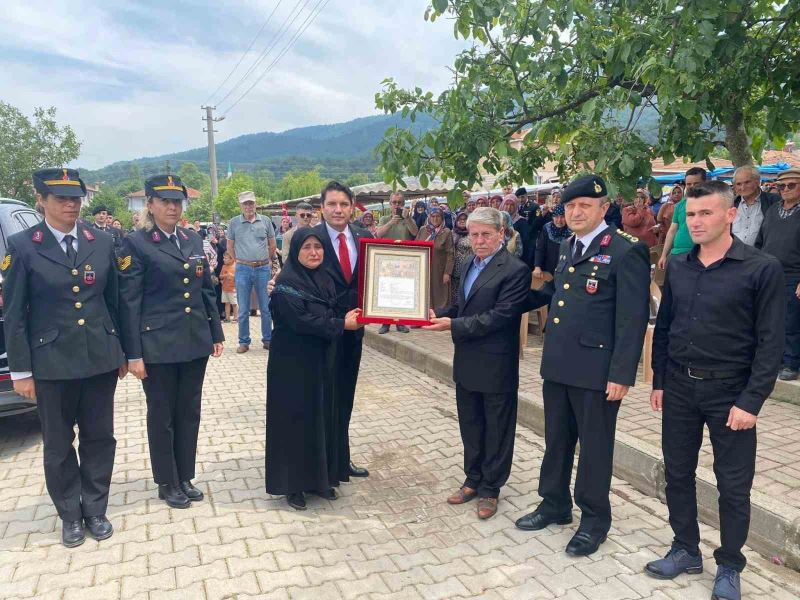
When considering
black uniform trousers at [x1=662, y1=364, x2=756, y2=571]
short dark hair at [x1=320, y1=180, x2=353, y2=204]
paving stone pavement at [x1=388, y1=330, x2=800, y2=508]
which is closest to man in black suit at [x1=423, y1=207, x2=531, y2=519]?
short dark hair at [x1=320, y1=180, x2=353, y2=204]

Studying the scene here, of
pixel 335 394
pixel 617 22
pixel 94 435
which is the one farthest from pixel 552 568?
pixel 617 22

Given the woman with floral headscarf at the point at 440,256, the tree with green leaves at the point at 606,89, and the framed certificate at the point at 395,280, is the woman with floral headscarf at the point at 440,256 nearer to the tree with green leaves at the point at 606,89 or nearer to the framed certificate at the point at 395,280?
the tree with green leaves at the point at 606,89

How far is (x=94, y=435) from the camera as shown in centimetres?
373

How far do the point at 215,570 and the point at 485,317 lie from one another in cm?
221

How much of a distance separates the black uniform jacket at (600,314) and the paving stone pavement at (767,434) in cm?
156

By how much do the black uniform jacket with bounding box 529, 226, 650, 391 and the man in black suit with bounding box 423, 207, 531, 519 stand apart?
325 millimetres

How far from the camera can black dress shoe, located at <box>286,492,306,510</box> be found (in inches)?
159

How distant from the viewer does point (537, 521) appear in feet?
12.4

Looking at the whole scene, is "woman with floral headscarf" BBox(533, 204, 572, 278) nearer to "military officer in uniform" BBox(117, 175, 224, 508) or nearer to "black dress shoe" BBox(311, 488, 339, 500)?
"black dress shoe" BBox(311, 488, 339, 500)

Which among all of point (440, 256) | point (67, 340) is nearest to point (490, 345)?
point (67, 340)

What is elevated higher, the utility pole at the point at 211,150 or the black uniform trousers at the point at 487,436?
the utility pole at the point at 211,150

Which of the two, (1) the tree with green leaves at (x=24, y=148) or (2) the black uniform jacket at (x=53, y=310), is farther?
(1) the tree with green leaves at (x=24, y=148)

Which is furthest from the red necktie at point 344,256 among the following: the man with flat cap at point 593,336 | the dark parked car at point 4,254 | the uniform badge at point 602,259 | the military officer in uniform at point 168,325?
the dark parked car at point 4,254

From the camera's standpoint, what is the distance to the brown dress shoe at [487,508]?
154 inches
